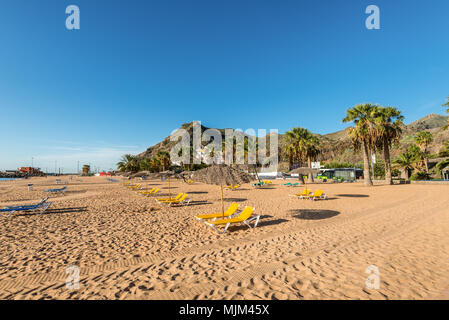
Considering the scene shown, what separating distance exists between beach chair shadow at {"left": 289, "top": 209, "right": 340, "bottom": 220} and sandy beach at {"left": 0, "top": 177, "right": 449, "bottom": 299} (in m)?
0.38

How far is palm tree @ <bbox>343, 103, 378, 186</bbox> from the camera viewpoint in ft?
69.5

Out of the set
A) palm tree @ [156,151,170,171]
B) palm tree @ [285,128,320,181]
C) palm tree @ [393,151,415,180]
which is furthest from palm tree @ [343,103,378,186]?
palm tree @ [156,151,170,171]

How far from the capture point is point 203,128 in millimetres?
193000

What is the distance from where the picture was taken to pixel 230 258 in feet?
15.5

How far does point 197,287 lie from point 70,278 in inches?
99.7

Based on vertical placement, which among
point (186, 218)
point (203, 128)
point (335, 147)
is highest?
point (203, 128)

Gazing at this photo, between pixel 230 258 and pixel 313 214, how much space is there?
6019 millimetres

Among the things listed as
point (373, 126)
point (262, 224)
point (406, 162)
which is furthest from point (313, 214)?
point (406, 162)

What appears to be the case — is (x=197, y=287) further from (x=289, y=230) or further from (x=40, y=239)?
(x=40, y=239)

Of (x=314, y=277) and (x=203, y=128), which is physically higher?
(x=203, y=128)

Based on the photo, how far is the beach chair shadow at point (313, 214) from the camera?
28.5ft
